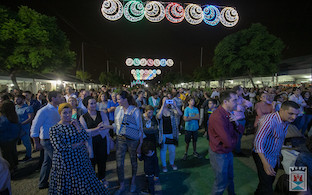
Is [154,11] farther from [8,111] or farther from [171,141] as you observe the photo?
[8,111]

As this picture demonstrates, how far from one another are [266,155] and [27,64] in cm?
1737

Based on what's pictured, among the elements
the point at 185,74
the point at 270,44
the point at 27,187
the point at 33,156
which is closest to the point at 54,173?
the point at 27,187

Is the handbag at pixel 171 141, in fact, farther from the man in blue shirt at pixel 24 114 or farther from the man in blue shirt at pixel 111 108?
the man in blue shirt at pixel 24 114

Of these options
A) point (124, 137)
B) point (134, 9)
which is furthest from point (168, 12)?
point (124, 137)

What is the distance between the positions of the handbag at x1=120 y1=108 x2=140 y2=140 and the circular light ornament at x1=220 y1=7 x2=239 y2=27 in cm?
916

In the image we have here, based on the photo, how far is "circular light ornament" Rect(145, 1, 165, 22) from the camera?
27.3 feet

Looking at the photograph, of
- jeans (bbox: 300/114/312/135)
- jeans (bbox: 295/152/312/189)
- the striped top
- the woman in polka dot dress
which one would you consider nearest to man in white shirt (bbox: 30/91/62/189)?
the woman in polka dot dress

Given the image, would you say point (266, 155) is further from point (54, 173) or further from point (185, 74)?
point (185, 74)

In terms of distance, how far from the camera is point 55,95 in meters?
3.48

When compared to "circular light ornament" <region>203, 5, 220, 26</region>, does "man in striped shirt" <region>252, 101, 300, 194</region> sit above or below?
below

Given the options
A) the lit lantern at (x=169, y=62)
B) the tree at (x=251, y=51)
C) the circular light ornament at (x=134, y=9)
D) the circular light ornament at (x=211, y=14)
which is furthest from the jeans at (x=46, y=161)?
the tree at (x=251, y=51)

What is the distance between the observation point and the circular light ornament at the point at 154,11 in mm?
8328

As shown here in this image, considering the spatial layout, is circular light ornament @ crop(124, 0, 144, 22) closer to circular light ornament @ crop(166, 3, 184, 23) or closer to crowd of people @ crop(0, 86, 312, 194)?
circular light ornament @ crop(166, 3, 184, 23)

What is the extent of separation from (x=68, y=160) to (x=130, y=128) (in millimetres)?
1185
